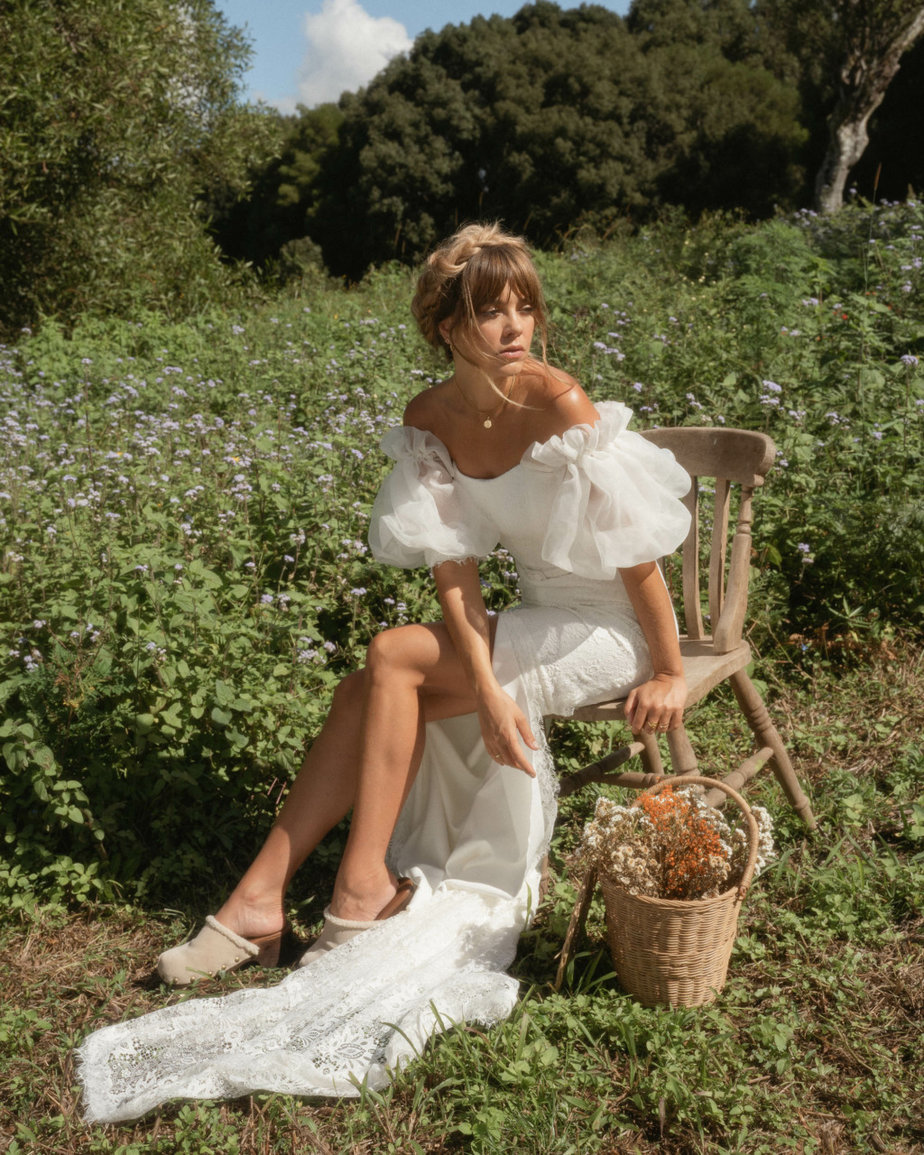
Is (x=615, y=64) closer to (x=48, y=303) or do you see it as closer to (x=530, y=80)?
(x=530, y=80)

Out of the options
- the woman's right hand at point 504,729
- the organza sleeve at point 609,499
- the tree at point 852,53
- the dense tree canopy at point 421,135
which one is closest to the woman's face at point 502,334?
the organza sleeve at point 609,499

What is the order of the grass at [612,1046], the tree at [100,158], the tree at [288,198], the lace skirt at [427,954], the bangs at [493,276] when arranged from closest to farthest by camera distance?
the grass at [612,1046], the lace skirt at [427,954], the bangs at [493,276], the tree at [100,158], the tree at [288,198]

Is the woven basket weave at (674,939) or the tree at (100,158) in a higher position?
the tree at (100,158)

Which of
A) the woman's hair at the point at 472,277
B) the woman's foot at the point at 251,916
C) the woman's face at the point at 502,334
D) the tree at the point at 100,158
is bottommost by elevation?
the woman's foot at the point at 251,916

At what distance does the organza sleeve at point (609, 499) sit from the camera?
7.90 ft

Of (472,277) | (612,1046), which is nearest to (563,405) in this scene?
(472,277)

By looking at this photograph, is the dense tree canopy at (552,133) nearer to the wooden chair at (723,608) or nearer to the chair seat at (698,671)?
the wooden chair at (723,608)

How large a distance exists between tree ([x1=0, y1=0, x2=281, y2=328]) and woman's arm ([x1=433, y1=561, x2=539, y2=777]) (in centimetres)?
659

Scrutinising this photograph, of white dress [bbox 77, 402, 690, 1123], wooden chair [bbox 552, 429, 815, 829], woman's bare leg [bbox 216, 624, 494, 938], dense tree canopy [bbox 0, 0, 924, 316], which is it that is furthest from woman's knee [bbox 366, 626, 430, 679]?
dense tree canopy [bbox 0, 0, 924, 316]

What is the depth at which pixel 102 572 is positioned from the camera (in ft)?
10.2

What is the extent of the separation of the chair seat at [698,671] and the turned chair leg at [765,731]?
0.23ft

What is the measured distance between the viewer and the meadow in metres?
2.09

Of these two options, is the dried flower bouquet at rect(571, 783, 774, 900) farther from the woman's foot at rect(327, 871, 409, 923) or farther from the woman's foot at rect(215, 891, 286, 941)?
the woman's foot at rect(215, 891, 286, 941)

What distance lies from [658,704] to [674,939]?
1.77 ft
